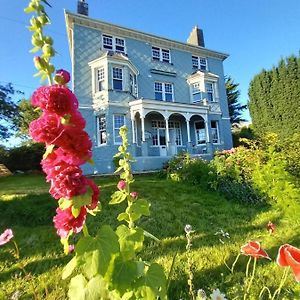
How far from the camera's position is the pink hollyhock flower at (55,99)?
3.94ft

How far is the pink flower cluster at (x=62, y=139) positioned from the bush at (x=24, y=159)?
907 inches

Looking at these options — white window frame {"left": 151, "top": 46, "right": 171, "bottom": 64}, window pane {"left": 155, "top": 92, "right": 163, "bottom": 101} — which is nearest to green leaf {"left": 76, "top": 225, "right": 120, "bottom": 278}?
window pane {"left": 155, "top": 92, "right": 163, "bottom": 101}

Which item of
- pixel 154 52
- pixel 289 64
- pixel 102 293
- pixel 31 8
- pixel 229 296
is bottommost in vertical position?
pixel 229 296

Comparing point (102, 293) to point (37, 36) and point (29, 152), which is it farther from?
point (29, 152)

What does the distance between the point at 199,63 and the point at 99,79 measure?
33.1ft

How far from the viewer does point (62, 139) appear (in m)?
1.22

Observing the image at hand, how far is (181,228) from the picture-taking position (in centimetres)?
593

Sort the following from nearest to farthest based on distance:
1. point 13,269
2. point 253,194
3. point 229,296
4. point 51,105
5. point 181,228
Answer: point 51,105
point 229,296
point 13,269
point 181,228
point 253,194

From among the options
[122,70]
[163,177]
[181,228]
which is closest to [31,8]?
[181,228]

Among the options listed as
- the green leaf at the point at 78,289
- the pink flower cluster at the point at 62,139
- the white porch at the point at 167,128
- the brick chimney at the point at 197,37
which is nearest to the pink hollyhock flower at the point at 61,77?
the pink flower cluster at the point at 62,139

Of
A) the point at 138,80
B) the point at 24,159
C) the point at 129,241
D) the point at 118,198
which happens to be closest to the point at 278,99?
the point at 138,80

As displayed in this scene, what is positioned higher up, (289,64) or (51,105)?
(289,64)

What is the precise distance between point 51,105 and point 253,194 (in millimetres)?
8021

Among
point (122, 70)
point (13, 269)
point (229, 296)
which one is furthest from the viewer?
point (122, 70)
